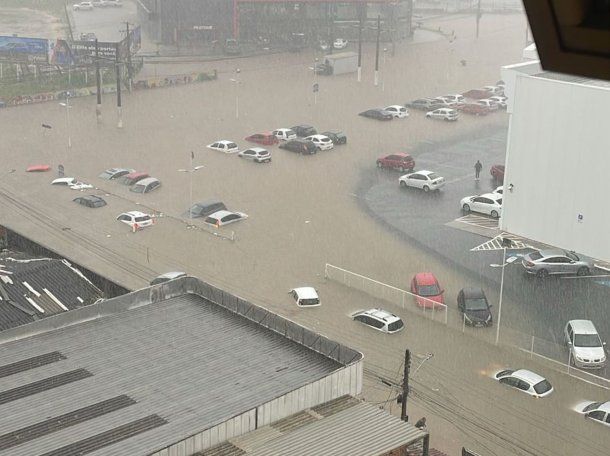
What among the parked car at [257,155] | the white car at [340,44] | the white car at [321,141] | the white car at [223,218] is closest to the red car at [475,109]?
the white car at [321,141]

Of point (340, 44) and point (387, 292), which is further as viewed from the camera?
point (340, 44)

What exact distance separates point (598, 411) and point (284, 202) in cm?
1120

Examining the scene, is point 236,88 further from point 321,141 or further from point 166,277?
point 166,277

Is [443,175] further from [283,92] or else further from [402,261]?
[283,92]

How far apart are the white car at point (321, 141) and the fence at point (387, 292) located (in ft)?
32.6

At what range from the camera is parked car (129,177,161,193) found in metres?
23.3

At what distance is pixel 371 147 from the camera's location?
92.9 ft

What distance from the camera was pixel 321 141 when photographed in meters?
27.7

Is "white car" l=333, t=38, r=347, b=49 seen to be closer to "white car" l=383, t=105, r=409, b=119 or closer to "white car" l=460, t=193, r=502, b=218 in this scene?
"white car" l=383, t=105, r=409, b=119

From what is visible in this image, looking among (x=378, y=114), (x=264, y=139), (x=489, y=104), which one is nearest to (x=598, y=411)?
(x=264, y=139)

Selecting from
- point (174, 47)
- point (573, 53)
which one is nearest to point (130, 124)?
point (174, 47)

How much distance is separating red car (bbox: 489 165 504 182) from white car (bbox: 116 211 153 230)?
9545mm

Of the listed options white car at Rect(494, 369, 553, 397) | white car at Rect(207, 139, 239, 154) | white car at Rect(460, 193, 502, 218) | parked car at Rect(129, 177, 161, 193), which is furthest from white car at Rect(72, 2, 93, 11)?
white car at Rect(494, 369, 553, 397)

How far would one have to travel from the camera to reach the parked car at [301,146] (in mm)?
27234
